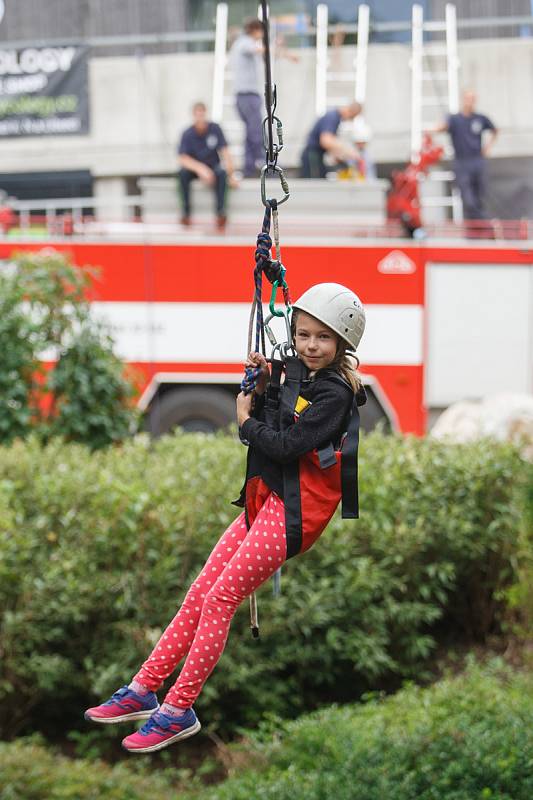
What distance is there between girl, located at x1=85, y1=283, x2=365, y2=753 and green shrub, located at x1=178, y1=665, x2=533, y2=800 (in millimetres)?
3478

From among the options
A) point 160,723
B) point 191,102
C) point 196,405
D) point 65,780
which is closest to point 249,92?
point 196,405

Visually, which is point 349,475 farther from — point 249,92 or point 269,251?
point 249,92

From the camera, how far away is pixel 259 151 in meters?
11.9

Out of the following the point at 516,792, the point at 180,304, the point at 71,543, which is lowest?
the point at 516,792

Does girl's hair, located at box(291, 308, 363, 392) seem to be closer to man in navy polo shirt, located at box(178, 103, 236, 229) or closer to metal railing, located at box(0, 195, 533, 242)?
man in navy polo shirt, located at box(178, 103, 236, 229)

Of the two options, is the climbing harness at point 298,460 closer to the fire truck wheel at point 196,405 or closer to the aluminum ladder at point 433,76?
the fire truck wheel at point 196,405

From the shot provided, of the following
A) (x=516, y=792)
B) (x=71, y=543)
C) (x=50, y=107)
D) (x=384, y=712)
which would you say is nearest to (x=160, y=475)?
(x=71, y=543)

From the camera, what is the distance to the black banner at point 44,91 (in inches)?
739

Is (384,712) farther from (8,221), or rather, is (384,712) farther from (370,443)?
(8,221)

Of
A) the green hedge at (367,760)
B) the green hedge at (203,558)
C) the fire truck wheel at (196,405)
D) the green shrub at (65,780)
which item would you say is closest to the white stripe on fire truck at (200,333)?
the fire truck wheel at (196,405)

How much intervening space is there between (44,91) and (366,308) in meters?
9.32

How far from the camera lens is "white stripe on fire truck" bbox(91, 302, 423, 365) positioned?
38.2 ft

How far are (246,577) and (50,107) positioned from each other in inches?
668

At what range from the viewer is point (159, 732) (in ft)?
10.5
